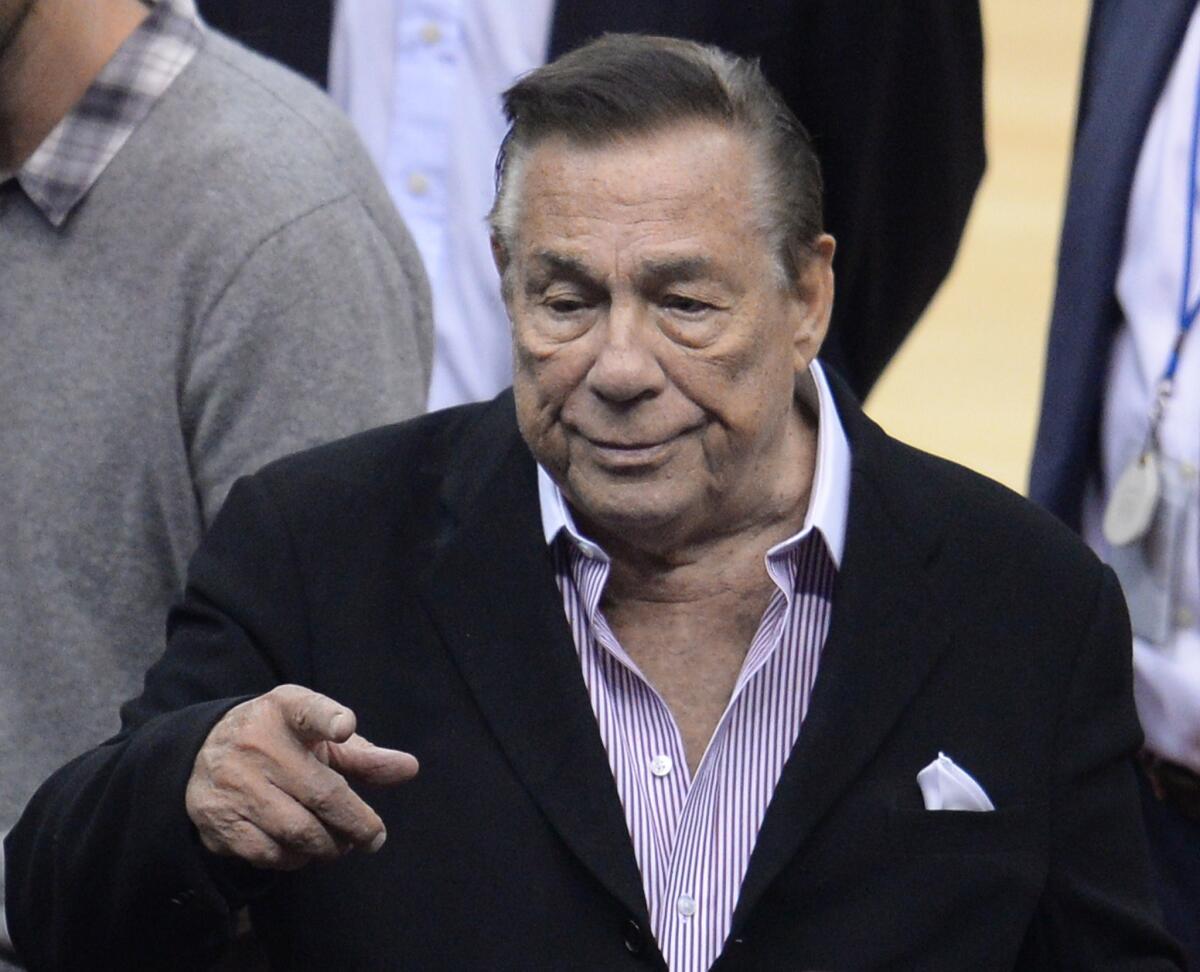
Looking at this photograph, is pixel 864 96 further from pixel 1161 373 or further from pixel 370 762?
pixel 370 762

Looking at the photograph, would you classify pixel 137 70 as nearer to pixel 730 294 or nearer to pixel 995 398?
pixel 730 294

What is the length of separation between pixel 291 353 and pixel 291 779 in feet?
2.27

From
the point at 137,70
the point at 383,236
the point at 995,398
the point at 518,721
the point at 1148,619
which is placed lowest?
the point at 995,398

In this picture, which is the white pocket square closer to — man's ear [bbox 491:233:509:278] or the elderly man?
the elderly man

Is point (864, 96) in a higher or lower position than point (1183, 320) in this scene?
higher

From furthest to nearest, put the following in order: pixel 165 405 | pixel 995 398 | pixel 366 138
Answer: pixel 995 398 < pixel 366 138 < pixel 165 405

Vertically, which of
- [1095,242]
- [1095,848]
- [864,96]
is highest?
[864,96]

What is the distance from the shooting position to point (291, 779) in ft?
7.88

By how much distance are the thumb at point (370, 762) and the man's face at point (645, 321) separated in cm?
41

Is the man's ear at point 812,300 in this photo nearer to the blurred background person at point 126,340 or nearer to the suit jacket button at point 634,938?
the blurred background person at point 126,340

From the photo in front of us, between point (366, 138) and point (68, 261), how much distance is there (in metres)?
0.91

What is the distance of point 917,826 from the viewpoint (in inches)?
107

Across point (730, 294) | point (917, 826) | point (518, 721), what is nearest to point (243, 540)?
point (518, 721)

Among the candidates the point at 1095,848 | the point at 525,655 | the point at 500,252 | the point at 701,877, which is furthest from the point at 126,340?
the point at 1095,848
